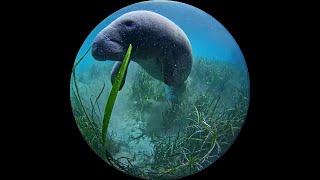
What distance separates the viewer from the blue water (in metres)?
4.74

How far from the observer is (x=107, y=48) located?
4.52m

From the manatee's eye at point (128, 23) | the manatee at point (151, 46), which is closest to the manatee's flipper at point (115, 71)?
the manatee at point (151, 46)

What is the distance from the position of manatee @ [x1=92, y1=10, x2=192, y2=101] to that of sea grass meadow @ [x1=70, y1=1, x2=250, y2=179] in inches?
2.6

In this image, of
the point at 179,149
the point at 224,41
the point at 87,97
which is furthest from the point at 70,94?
the point at 224,41

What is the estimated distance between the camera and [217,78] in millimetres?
4789

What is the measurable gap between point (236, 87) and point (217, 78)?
9.6 inches

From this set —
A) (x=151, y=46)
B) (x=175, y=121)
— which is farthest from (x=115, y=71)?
(x=175, y=121)

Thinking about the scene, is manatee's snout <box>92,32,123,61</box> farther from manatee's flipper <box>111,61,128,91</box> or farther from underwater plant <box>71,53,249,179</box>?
underwater plant <box>71,53,249,179</box>

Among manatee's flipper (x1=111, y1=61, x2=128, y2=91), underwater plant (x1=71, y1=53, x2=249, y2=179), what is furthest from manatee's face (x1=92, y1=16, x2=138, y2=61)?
underwater plant (x1=71, y1=53, x2=249, y2=179)

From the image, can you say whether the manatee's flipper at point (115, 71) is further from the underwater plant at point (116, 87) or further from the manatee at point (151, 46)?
the underwater plant at point (116, 87)

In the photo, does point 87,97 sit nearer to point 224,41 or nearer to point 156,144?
point 156,144

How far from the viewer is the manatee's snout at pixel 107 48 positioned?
4.52m

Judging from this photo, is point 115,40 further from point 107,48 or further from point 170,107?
point 170,107

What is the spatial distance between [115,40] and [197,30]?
A: 775mm
